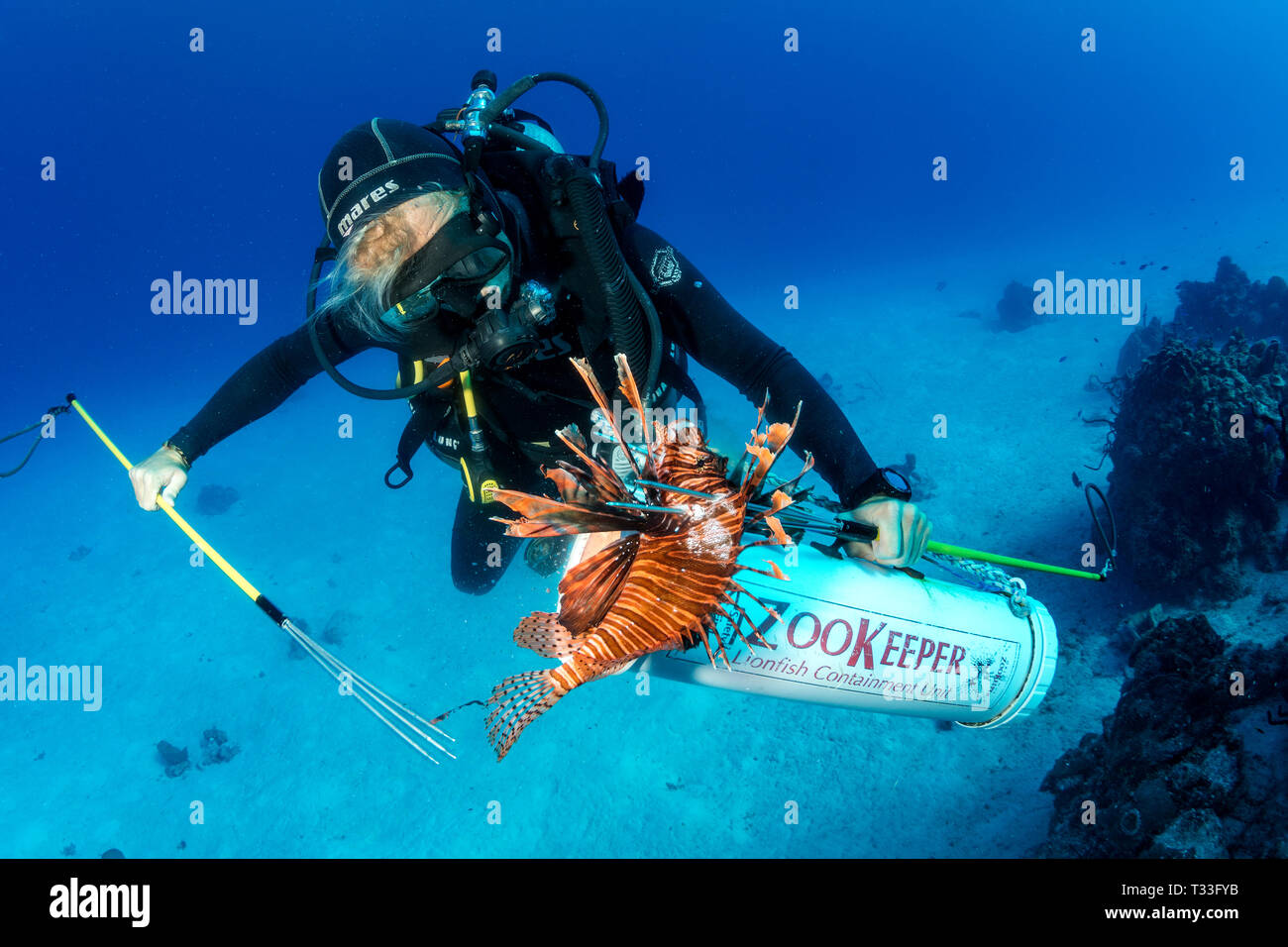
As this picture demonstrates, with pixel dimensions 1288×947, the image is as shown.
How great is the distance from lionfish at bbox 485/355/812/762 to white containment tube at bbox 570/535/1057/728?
921 millimetres

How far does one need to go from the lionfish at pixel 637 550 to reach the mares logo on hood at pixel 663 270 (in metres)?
2.22

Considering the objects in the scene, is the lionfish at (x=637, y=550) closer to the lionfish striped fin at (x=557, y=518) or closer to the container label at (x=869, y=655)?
the lionfish striped fin at (x=557, y=518)

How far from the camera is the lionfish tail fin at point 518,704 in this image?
42.7 inches

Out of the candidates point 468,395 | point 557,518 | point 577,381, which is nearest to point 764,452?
point 557,518

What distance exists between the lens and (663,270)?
131 inches

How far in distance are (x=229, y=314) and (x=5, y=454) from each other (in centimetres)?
1669

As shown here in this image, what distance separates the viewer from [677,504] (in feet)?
4.06

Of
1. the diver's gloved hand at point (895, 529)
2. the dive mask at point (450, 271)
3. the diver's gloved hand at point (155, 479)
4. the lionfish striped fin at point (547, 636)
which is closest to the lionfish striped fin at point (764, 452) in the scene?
the lionfish striped fin at point (547, 636)

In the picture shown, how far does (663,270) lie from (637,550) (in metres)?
2.49

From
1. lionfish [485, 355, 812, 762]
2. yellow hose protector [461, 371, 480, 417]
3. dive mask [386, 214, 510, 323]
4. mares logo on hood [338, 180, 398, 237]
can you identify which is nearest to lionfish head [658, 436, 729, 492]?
lionfish [485, 355, 812, 762]

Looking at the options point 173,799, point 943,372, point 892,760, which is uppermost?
point 943,372

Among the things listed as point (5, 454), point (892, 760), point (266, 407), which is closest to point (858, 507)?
point (266, 407)

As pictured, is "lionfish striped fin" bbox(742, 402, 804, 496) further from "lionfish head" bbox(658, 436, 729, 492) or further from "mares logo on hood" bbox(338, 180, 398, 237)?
"mares logo on hood" bbox(338, 180, 398, 237)
